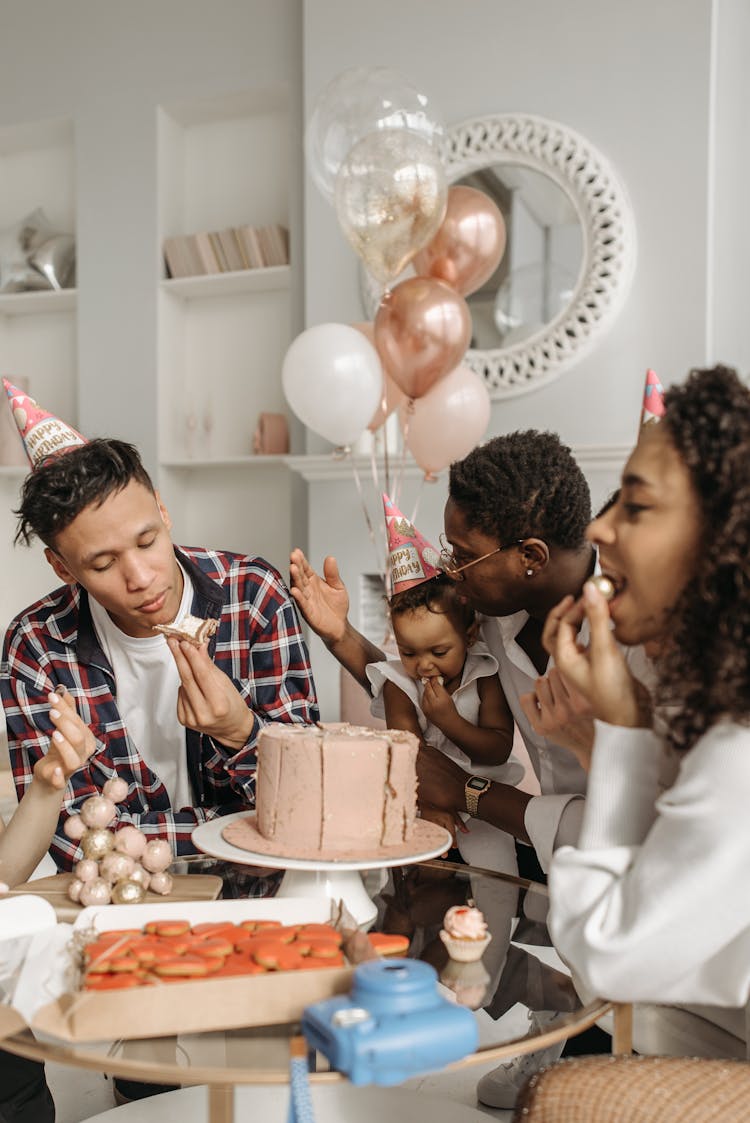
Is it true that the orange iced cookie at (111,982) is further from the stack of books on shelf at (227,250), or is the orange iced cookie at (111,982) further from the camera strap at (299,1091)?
the stack of books on shelf at (227,250)

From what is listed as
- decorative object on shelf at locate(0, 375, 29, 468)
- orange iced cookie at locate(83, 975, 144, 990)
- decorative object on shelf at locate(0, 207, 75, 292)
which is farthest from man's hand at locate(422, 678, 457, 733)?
decorative object on shelf at locate(0, 207, 75, 292)

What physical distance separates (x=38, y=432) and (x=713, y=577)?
1437 mm

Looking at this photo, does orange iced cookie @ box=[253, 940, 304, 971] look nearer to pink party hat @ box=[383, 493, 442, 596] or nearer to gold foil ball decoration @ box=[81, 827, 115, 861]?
gold foil ball decoration @ box=[81, 827, 115, 861]

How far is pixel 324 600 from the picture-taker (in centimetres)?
218

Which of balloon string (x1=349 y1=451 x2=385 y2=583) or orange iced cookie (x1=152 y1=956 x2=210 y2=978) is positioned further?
balloon string (x1=349 y1=451 x2=385 y2=583)

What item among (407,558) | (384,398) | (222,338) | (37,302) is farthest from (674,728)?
(37,302)

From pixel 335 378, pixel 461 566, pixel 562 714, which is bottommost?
pixel 562 714

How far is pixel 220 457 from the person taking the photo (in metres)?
4.77

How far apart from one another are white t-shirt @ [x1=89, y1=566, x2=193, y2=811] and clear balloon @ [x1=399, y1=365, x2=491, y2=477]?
4.70 ft

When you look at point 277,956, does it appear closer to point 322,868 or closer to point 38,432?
point 322,868

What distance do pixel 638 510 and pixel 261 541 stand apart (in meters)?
3.82

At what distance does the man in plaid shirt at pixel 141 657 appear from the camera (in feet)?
5.99

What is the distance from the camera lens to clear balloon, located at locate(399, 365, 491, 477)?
3.30 metres

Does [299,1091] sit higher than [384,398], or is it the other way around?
[384,398]
